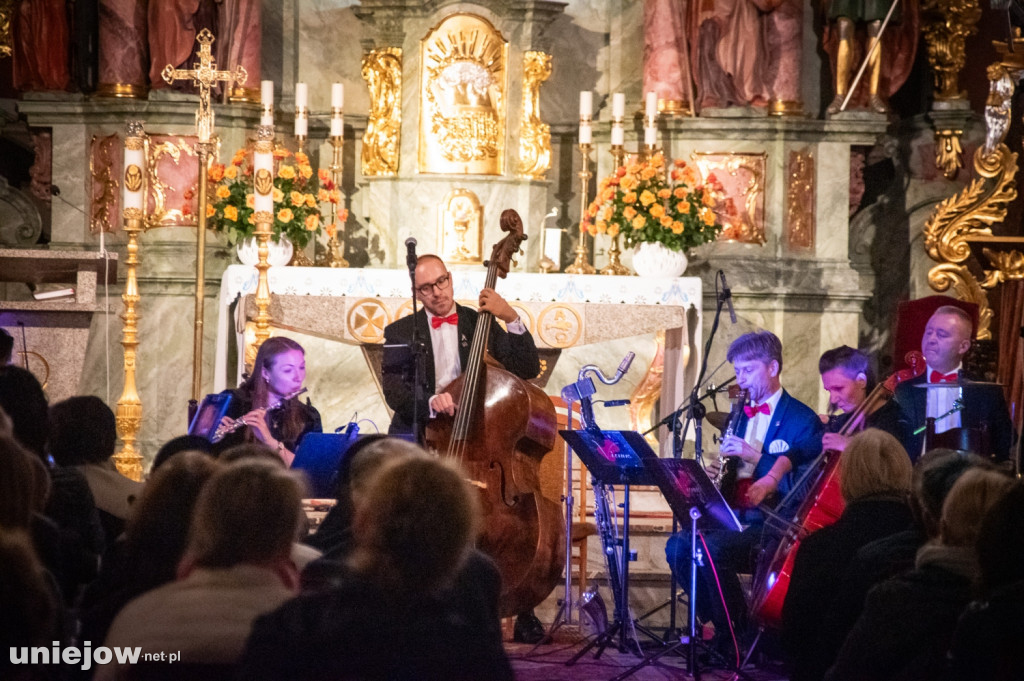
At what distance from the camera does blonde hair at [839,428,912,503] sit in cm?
468

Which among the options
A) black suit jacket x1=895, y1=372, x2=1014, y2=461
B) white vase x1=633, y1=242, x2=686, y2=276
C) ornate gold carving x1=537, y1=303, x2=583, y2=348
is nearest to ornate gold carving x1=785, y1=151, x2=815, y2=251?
white vase x1=633, y1=242, x2=686, y2=276

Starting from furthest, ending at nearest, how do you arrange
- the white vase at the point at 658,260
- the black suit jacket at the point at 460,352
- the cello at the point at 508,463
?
the white vase at the point at 658,260 → the black suit jacket at the point at 460,352 → the cello at the point at 508,463

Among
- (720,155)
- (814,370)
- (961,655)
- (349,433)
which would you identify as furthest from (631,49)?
(961,655)

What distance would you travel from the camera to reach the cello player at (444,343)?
265 inches

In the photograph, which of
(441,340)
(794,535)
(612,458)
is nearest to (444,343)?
(441,340)

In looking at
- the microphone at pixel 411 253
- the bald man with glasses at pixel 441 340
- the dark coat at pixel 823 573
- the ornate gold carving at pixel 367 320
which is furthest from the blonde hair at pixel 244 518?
the ornate gold carving at pixel 367 320

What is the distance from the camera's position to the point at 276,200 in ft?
32.3

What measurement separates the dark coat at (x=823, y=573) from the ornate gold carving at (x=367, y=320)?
210 inches

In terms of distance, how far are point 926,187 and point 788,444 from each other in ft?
18.8

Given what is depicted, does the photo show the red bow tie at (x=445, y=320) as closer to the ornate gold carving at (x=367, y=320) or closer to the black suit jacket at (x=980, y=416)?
the black suit jacket at (x=980, y=416)

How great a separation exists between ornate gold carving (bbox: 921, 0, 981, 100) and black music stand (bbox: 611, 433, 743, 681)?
6.40 meters

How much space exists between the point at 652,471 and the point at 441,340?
5.39ft

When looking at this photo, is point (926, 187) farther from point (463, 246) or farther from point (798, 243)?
point (463, 246)

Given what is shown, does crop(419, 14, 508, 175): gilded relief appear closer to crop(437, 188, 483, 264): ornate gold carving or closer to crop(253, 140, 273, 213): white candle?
crop(437, 188, 483, 264): ornate gold carving
